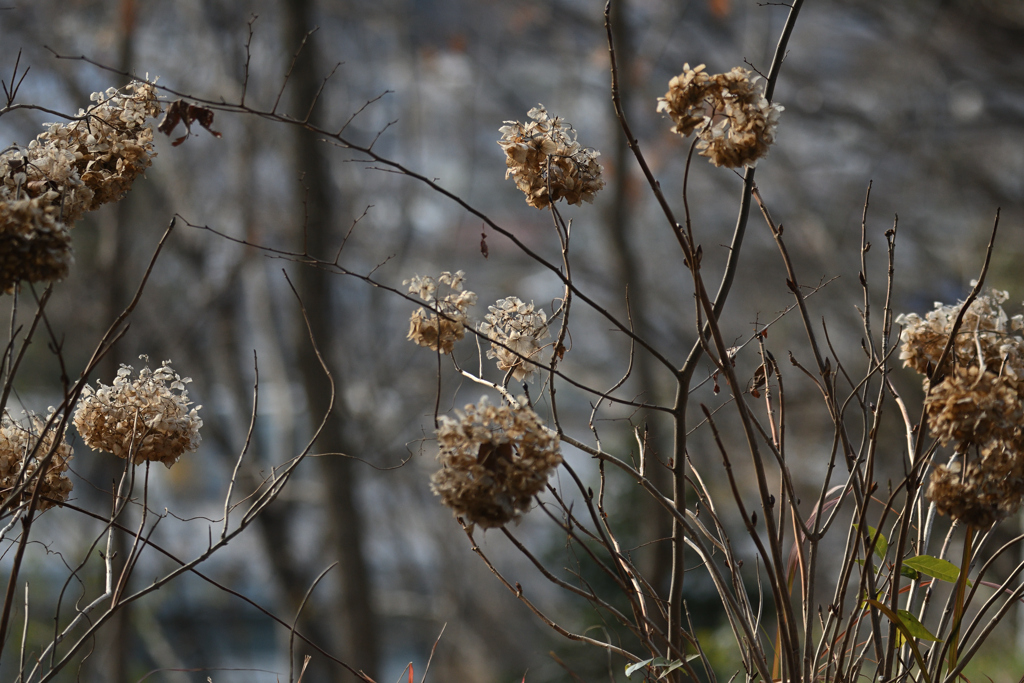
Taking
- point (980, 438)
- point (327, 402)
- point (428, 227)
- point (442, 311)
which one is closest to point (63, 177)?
point (442, 311)

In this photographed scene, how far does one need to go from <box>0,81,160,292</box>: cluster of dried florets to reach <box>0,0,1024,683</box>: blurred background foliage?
2.04 meters

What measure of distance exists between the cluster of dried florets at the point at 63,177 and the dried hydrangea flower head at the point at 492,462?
232 mm

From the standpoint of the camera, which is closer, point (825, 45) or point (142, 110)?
point (142, 110)

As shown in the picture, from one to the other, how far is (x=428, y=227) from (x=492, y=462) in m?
4.30

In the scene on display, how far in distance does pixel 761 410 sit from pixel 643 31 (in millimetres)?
2083

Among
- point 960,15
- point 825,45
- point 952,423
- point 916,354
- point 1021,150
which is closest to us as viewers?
point 952,423

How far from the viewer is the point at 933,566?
539mm

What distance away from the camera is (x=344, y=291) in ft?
16.3

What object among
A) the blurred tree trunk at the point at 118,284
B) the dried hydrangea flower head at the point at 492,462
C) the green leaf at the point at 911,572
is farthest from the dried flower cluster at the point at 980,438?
the blurred tree trunk at the point at 118,284

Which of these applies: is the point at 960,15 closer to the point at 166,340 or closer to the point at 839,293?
the point at 839,293

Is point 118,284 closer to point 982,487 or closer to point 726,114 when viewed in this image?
point 726,114

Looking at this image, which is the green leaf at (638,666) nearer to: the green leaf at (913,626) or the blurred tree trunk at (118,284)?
the green leaf at (913,626)

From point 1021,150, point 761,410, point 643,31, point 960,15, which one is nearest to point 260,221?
point 643,31

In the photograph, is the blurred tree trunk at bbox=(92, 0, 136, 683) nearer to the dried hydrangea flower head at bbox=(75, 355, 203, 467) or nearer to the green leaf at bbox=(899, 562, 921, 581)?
the dried hydrangea flower head at bbox=(75, 355, 203, 467)
